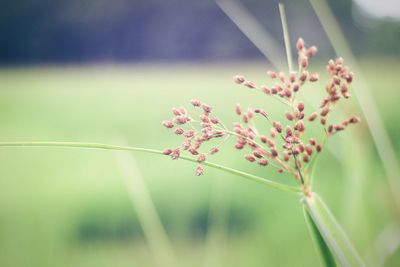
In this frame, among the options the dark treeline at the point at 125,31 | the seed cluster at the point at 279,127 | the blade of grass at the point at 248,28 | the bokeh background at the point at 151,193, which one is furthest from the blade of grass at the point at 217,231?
the dark treeline at the point at 125,31

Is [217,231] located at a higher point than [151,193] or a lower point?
lower

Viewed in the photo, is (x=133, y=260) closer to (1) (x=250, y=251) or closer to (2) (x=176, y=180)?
(1) (x=250, y=251)

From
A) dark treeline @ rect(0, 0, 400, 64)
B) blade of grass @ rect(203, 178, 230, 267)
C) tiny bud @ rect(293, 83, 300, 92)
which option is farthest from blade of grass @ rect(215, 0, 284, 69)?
dark treeline @ rect(0, 0, 400, 64)

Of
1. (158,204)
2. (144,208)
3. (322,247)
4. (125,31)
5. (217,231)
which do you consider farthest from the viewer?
(125,31)

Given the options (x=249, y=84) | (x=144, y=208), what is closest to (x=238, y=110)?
(x=249, y=84)

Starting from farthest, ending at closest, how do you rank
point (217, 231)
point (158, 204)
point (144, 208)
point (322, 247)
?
point (158, 204) < point (217, 231) < point (144, 208) < point (322, 247)

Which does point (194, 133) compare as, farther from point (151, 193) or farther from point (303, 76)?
point (151, 193)

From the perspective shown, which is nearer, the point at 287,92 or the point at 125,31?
the point at 287,92

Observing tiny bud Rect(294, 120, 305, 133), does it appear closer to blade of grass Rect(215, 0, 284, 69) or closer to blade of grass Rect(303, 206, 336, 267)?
blade of grass Rect(303, 206, 336, 267)

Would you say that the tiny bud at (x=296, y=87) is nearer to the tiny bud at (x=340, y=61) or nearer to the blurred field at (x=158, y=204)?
the tiny bud at (x=340, y=61)

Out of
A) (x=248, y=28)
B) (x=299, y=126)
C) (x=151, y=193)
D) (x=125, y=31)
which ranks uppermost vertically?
(x=125, y=31)
